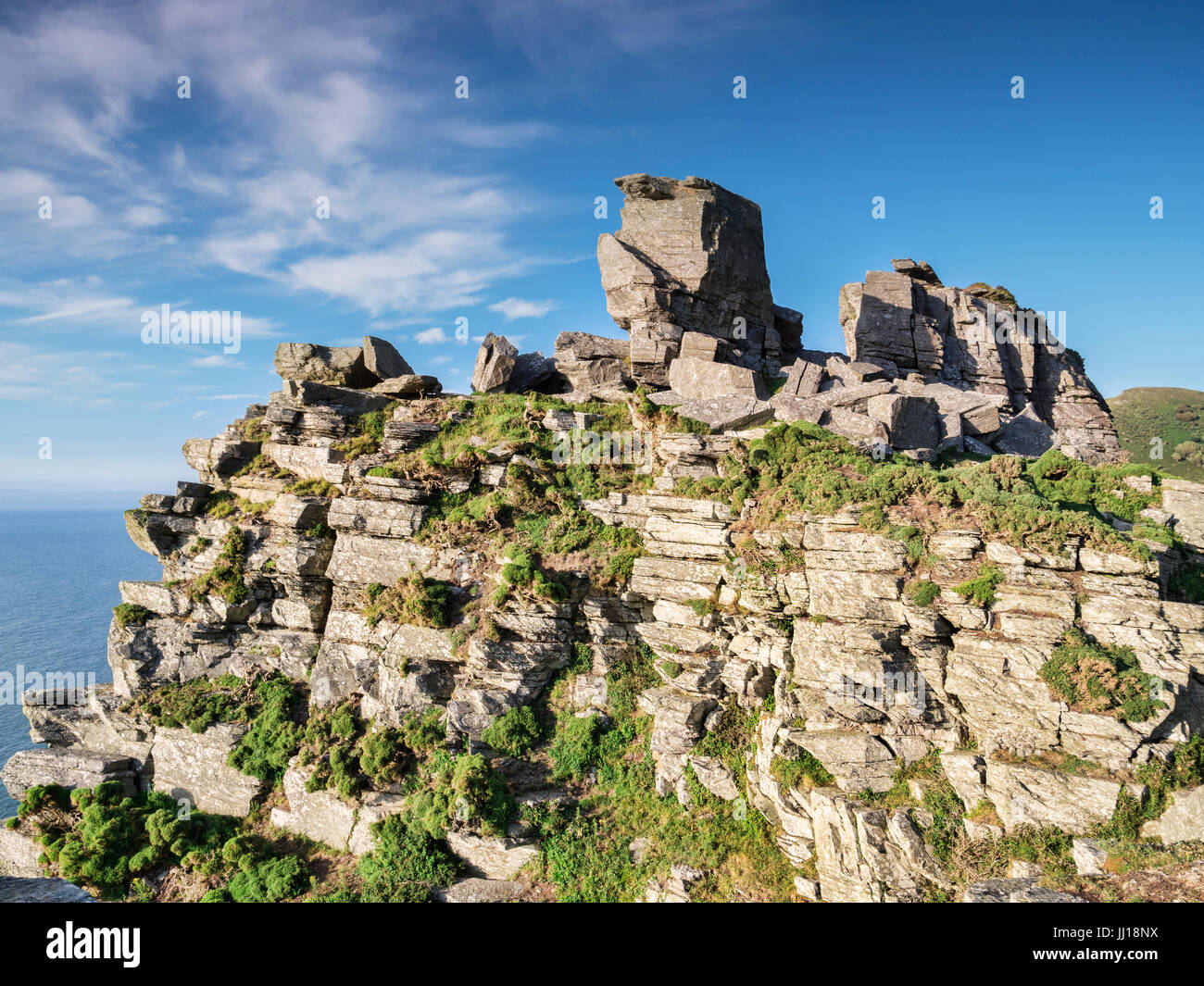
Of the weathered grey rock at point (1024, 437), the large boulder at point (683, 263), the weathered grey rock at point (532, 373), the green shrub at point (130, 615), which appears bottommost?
the green shrub at point (130, 615)

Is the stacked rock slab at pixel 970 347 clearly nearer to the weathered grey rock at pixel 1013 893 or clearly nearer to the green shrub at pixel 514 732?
the weathered grey rock at pixel 1013 893

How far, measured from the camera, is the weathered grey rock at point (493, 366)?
27469 mm

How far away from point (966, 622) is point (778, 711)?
16.1 feet

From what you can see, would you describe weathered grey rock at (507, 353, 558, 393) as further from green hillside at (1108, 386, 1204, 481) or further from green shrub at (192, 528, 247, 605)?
green hillside at (1108, 386, 1204, 481)

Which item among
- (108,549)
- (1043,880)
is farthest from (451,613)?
(108,549)

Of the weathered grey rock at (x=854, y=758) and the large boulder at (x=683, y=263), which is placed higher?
the large boulder at (x=683, y=263)

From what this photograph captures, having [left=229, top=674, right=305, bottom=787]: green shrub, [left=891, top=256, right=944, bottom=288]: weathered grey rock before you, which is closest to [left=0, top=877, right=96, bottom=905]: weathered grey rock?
[left=229, top=674, right=305, bottom=787]: green shrub

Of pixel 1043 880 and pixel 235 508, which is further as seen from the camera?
pixel 235 508

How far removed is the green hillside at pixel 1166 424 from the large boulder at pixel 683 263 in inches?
1870

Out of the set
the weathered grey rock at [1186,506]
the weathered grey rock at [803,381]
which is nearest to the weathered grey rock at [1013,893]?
the weathered grey rock at [1186,506]

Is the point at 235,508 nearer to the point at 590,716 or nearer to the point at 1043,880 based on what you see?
the point at 590,716

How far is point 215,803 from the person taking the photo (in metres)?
18.7

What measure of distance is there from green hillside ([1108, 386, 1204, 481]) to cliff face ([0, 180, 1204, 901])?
2079 inches
